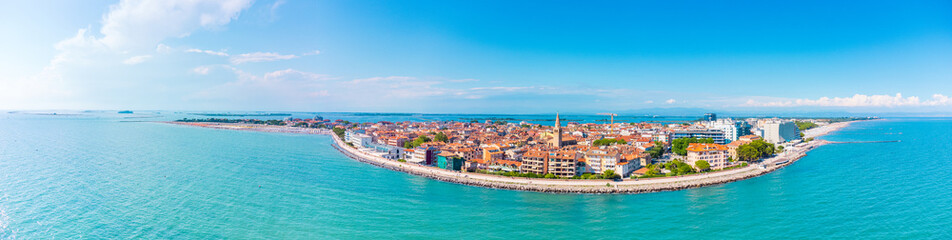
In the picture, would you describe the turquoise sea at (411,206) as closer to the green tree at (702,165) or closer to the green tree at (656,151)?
the green tree at (702,165)

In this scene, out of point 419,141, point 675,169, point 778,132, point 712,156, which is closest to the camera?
point 675,169

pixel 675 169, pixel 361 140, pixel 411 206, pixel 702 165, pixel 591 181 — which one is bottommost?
pixel 411 206

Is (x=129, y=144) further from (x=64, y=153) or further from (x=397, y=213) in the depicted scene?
(x=397, y=213)

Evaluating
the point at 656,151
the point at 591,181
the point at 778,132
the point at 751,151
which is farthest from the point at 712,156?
the point at 778,132

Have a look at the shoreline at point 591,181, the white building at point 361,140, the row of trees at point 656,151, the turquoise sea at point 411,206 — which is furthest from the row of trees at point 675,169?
the white building at point 361,140

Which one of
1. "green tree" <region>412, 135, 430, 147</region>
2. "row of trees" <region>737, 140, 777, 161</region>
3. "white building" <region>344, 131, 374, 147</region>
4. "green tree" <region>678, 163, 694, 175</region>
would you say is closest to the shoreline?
"green tree" <region>678, 163, 694, 175</region>

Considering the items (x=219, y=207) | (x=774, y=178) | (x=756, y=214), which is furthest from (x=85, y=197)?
(x=774, y=178)

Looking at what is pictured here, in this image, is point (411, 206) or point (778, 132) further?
point (778, 132)

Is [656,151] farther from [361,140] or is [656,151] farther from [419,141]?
[361,140]

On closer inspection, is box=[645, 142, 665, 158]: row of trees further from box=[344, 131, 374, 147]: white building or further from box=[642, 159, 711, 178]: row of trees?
box=[344, 131, 374, 147]: white building
